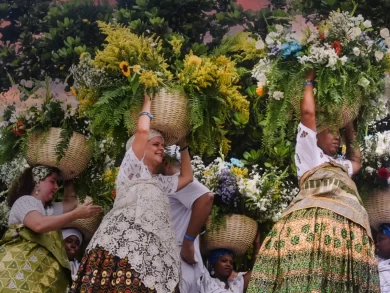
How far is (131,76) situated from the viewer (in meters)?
6.64

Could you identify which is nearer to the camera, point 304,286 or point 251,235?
point 304,286

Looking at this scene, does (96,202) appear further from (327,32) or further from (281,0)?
(281,0)

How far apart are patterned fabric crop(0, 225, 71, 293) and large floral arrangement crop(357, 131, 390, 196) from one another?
2368 millimetres

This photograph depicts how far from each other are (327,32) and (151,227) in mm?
1806

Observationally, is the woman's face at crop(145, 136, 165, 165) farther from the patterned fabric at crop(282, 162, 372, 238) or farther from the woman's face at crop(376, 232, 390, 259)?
the woman's face at crop(376, 232, 390, 259)

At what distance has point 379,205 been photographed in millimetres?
7184

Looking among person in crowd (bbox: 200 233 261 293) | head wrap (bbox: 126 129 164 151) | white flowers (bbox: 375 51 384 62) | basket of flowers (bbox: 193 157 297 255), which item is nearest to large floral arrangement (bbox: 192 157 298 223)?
basket of flowers (bbox: 193 157 297 255)

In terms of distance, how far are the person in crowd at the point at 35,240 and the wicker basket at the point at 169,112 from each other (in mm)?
732

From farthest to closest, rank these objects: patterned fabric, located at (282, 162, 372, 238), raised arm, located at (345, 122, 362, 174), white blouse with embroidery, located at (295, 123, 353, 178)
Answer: raised arm, located at (345, 122, 362, 174) → white blouse with embroidery, located at (295, 123, 353, 178) → patterned fabric, located at (282, 162, 372, 238)

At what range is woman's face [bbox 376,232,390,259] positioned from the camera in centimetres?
735

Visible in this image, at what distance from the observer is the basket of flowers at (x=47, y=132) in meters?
6.96

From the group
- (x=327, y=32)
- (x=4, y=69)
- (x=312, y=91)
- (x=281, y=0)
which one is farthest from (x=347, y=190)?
(x=4, y=69)

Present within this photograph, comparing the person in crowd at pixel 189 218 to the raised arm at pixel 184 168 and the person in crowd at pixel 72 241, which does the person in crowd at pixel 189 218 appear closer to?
the raised arm at pixel 184 168

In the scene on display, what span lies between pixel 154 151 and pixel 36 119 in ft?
3.53
